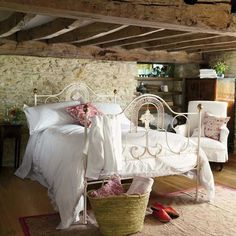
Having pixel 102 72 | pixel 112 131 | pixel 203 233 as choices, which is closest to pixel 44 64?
pixel 102 72

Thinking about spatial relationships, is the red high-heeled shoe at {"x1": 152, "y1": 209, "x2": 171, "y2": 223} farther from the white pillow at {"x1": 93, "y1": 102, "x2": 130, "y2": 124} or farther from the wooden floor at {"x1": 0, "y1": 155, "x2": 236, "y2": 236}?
the white pillow at {"x1": 93, "y1": 102, "x2": 130, "y2": 124}

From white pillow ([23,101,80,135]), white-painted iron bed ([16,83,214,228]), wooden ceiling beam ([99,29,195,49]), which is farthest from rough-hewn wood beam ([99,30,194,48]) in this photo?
white pillow ([23,101,80,135])

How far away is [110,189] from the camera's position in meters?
2.95

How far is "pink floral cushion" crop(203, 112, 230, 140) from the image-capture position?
16.5 ft

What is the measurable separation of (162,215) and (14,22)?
2.52 meters

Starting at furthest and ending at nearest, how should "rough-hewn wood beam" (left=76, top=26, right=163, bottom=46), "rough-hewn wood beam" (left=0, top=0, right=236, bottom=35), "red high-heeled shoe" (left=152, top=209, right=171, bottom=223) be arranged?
1. "rough-hewn wood beam" (left=76, top=26, right=163, bottom=46)
2. "red high-heeled shoe" (left=152, top=209, right=171, bottom=223)
3. "rough-hewn wood beam" (left=0, top=0, right=236, bottom=35)

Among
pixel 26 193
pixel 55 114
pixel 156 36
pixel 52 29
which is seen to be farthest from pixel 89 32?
pixel 26 193

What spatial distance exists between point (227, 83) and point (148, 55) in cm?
153

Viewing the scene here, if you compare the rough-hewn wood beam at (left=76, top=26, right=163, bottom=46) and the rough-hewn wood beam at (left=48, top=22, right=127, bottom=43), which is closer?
the rough-hewn wood beam at (left=48, top=22, right=127, bottom=43)

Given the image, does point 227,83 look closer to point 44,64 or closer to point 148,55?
point 148,55

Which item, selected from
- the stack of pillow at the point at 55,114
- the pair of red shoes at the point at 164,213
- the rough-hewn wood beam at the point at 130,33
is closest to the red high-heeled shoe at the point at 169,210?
the pair of red shoes at the point at 164,213

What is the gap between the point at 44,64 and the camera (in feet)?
17.1

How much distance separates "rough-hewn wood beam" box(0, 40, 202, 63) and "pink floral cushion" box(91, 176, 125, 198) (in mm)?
2823

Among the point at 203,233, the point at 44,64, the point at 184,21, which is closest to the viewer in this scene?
the point at 184,21
